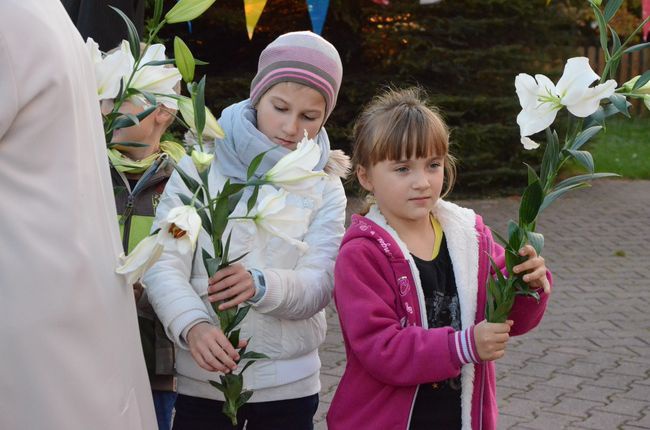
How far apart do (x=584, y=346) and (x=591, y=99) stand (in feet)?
14.5

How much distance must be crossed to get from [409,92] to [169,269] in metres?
0.87

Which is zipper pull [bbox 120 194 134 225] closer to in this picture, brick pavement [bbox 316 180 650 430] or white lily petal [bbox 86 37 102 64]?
white lily petal [bbox 86 37 102 64]

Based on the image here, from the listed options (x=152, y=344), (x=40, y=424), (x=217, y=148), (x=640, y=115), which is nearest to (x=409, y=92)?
(x=217, y=148)

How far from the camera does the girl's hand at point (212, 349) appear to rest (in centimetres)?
246

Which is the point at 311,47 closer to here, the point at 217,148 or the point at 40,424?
the point at 217,148

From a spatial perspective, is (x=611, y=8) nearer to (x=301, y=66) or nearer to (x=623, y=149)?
(x=301, y=66)

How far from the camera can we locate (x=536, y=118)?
2.26m

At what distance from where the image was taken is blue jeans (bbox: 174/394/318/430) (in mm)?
2908

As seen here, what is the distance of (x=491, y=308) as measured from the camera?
8.29ft

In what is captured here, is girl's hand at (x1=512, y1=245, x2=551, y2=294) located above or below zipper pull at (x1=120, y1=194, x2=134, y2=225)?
above

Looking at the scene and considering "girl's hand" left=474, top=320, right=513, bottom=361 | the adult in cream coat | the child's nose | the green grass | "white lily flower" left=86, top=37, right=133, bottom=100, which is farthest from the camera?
the green grass

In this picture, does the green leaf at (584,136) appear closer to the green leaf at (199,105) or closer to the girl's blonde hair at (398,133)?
the girl's blonde hair at (398,133)

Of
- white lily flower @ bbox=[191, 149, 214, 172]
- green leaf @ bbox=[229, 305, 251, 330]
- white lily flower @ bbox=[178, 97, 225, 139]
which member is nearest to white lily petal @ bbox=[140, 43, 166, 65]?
white lily flower @ bbox=[178, 97, 225, 139]

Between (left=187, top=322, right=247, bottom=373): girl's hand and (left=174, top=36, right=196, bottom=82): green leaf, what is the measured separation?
65 cm
